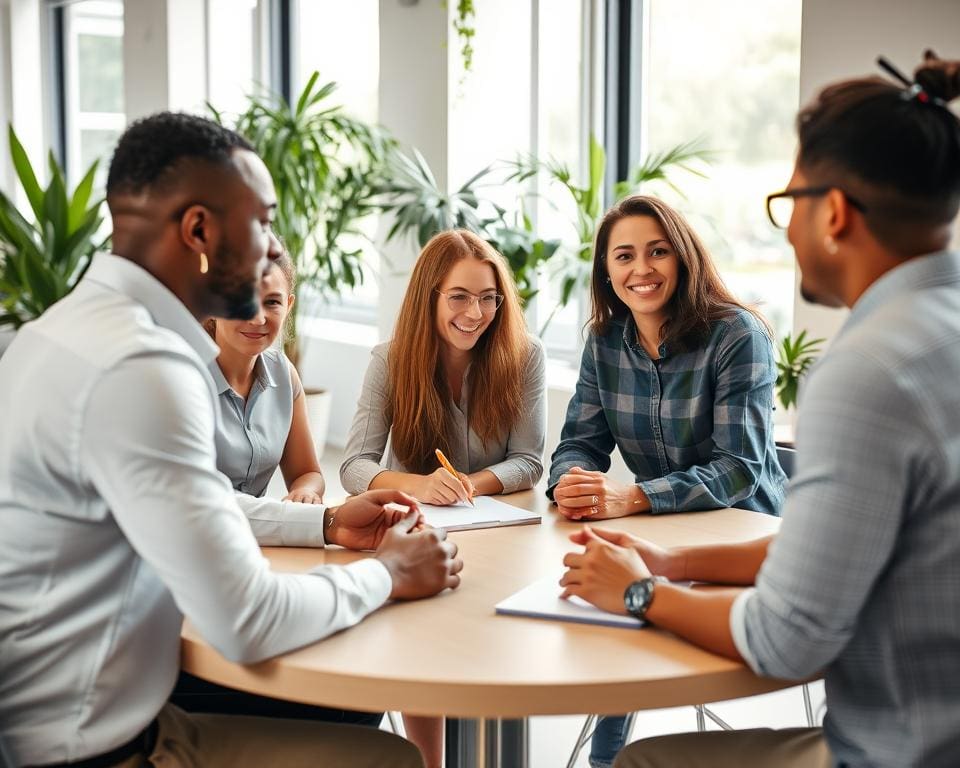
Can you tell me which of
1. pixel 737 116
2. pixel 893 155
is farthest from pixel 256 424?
pixel 737 116

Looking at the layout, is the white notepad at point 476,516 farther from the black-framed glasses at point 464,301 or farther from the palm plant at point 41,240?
the palm plant at point 41,240

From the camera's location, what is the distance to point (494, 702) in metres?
1.27

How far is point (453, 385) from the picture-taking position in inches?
105

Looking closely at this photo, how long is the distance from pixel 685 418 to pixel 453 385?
0.59 meters

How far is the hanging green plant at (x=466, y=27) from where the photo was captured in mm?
5082

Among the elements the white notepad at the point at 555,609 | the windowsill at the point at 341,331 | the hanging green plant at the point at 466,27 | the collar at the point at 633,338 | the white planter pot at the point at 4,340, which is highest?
the hanging green plant at the point at 466,27

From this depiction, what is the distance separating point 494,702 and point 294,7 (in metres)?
6.66

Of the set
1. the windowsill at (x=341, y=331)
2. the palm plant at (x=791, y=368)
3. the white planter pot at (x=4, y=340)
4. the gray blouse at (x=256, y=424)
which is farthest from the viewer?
the windowsill at (x=341, y=331)

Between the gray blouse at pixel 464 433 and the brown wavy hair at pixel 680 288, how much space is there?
24cm

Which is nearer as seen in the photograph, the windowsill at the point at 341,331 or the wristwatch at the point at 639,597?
the wristwatch at the point at 639,597

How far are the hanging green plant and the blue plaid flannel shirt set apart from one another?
9.60ft

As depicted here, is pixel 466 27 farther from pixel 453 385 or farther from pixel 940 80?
pixel 940 80

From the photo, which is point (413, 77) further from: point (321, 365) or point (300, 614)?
point (300, 614)

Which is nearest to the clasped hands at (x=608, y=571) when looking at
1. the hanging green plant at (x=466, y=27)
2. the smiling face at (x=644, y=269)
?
the smiling face at (x=644, y=269)
